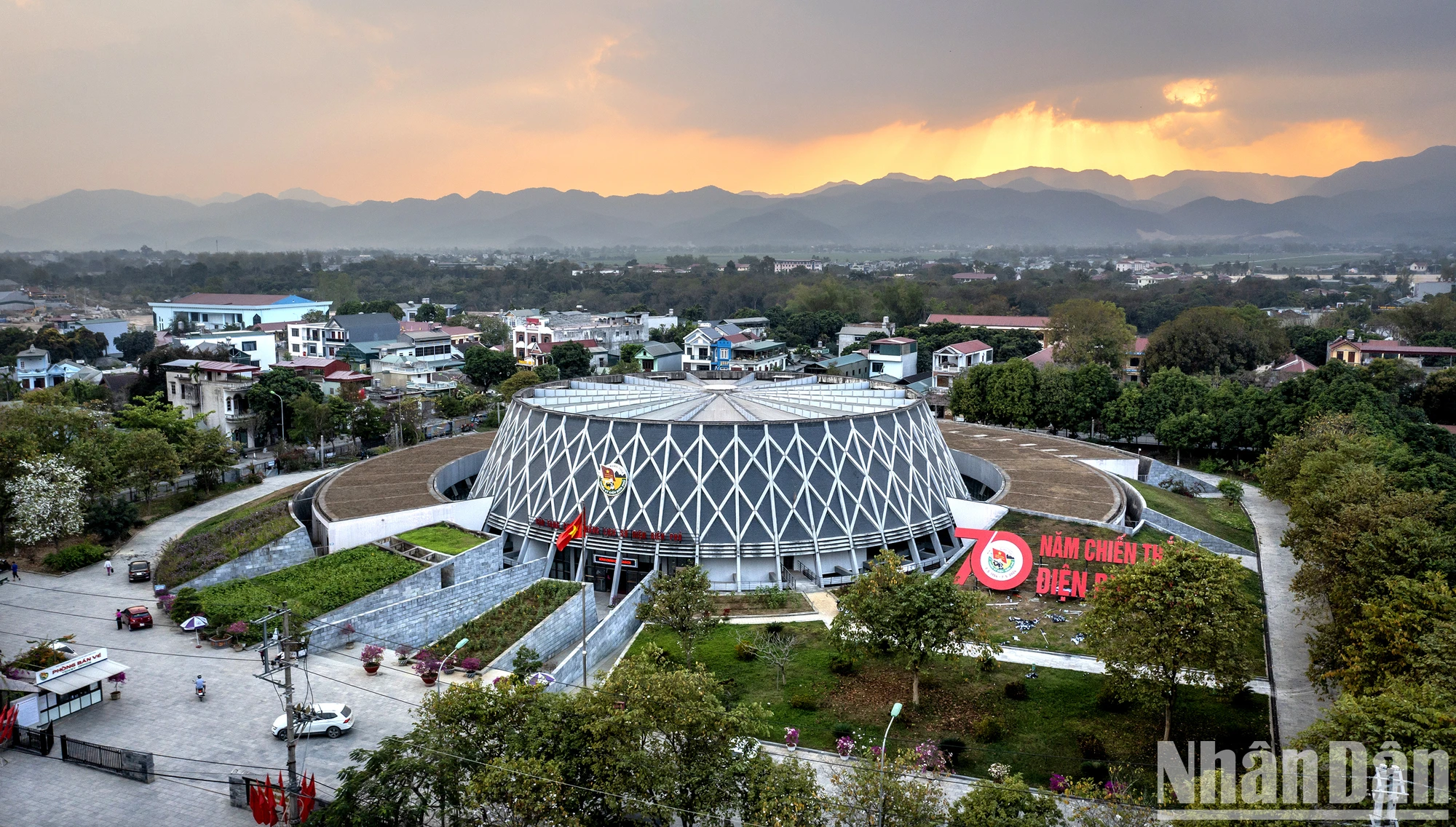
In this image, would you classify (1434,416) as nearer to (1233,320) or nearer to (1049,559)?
(1233,320)

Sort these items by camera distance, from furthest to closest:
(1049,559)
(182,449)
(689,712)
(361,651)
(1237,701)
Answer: (182,449) → (1049,559) → (361,651) → (1237,701) → (689,712)

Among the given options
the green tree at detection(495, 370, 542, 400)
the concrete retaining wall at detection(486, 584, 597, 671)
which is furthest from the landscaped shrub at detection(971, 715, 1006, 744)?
the green tree at detection(495, 370, 542, 400)

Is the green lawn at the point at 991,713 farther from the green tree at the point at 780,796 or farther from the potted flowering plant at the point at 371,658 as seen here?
the potted flowering plant at the point at 371,658

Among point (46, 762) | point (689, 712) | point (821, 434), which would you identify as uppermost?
point (821, 434)

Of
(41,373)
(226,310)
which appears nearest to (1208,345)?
(41,373)

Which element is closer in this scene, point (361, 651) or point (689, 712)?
point (689, 712)

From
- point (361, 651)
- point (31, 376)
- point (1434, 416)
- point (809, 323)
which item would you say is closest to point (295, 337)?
point (31, 376)

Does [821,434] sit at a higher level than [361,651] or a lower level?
higher
